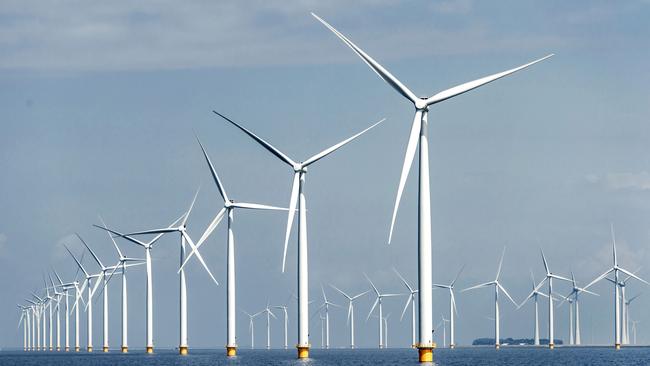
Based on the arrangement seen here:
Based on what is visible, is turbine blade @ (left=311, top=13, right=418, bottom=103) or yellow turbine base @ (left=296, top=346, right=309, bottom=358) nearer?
turbine blade @ (left=311, top=13, right=418, bottom=103)

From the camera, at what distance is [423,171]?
A: 79812 mm

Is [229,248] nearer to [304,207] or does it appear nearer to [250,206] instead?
[250,206]

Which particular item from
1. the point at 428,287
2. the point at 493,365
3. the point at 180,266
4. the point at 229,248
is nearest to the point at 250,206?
the point at 229,248

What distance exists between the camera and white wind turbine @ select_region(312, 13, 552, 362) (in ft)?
259

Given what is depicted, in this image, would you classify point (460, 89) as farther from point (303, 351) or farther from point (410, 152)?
point (303, 351)

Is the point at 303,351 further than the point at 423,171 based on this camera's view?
Yes

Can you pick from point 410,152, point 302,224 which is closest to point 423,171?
point 410,152

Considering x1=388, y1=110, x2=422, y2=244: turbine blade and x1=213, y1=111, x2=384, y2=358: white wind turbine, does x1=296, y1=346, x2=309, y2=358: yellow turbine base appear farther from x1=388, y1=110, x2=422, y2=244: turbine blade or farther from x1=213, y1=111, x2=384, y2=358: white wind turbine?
x1=388, y1=110, x2=422, y2=244: turbine blade

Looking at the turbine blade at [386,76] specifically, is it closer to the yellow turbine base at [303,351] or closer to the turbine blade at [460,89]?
the turbine blade at [460,89]

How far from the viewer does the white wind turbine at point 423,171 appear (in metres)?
78.8

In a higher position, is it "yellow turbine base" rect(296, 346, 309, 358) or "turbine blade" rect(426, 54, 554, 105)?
"turbine blade" rect(426, 54, 554, 105)

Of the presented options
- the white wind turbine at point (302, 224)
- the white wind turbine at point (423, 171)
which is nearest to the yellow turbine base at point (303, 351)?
the white wind turbine at point (302, 224)

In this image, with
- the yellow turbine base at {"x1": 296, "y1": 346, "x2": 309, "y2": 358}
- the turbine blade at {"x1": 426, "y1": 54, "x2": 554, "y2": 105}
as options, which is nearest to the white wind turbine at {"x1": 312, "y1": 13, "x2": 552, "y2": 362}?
the turbine blade at {"x1": 426, "y1": 54, "x2": 554, "y2": 105}

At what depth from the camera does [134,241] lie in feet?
533
